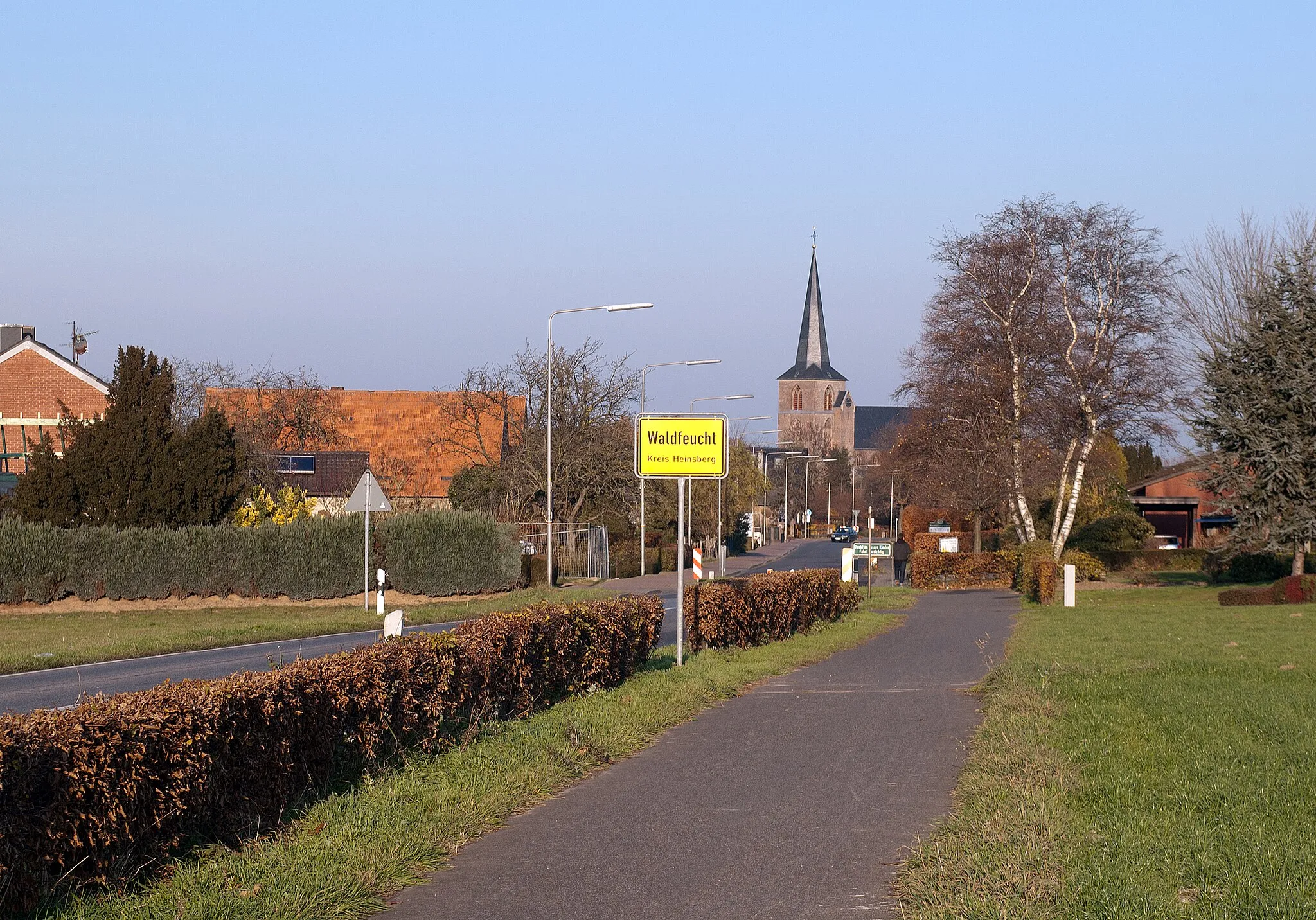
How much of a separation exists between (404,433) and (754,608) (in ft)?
143

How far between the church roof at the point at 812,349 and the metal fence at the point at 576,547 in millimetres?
106878

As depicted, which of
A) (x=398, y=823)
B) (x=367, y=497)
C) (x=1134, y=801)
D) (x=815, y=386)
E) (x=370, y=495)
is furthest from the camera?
(x=815, y=386)

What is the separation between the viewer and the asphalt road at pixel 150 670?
14648 millimetres

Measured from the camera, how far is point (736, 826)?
8.04 meters

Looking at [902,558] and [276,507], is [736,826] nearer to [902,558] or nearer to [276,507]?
[276,507]

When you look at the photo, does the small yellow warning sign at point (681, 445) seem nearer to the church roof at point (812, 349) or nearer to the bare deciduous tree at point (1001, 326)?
the bare deciduous tree at point (1001, 326)

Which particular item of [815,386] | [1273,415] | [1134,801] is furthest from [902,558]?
[815,386]

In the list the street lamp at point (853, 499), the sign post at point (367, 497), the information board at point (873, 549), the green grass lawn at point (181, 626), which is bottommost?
the green grass lawn at point (181, 626)

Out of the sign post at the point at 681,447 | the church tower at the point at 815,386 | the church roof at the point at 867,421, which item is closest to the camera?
the sign post at the point at 681,447

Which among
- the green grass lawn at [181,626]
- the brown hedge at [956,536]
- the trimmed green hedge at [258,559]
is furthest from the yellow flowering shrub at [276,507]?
the brown hedge at [956,536]

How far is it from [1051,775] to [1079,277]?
40.2 m

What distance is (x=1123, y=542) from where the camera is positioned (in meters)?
57.2

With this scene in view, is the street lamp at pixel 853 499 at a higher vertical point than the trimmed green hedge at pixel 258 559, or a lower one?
higher

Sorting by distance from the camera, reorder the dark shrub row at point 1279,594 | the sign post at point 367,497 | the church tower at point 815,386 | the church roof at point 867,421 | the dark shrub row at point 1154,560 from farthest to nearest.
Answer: the church roof at point 867,421 → the church tower at point 815,386 → the dark shrub row at point 1154,560 → the dark shrub row at point 1279,594 → the sign post at point 367,497
